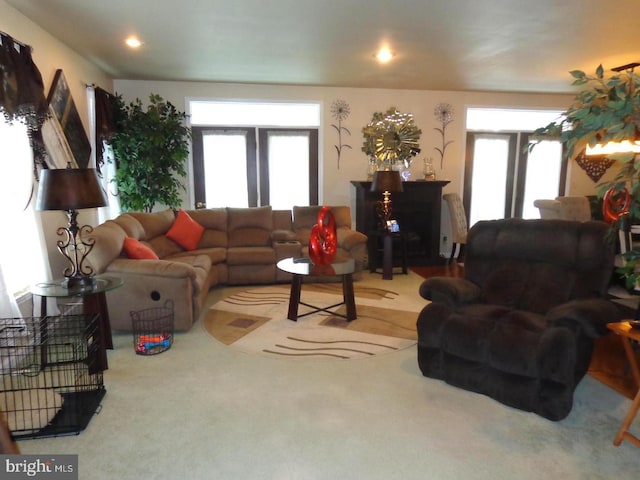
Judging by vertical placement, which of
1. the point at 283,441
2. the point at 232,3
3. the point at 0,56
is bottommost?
the point at 283,441

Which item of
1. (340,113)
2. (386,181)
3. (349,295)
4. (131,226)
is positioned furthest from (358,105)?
(131,226)

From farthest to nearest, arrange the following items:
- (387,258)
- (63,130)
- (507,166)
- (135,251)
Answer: (507,166)
(387,258)
(63,130)
(135,251)

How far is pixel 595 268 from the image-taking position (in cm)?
265

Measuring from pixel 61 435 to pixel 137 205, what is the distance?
3.65 meters

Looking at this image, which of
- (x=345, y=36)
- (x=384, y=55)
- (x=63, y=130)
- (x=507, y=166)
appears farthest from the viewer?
(x=507, y=166)

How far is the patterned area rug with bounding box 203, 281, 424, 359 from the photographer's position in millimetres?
3264

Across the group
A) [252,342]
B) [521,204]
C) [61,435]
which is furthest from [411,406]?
[521,204]

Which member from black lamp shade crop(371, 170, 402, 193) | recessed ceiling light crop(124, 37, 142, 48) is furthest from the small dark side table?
black lamp shade crop(371, 170, 402, 193)

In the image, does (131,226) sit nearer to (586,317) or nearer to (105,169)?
(105,169)

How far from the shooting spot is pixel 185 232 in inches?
202

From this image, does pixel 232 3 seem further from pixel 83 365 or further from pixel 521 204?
pixel 521 204

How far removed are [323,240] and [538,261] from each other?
1.74 m

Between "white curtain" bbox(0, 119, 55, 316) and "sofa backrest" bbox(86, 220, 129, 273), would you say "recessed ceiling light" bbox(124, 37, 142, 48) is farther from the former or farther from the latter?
"sofa backrest" bbox(86, 220, 129, 273)

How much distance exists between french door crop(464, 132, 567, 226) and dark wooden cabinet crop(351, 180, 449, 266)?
100 cm
